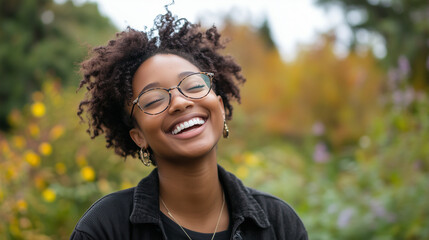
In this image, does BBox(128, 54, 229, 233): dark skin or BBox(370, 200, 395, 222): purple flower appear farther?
BBox(370, 200, 395, 222): purple flower

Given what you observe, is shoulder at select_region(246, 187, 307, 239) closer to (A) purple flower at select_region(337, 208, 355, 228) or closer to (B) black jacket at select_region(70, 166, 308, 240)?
(B) black jacket at select_region(70, 166, 308, 240)

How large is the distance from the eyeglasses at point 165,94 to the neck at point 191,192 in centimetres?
26

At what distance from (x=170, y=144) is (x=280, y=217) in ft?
2.18

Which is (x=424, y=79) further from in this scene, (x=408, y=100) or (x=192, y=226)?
(x=192, y=226)

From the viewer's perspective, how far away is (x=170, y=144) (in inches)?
76.5

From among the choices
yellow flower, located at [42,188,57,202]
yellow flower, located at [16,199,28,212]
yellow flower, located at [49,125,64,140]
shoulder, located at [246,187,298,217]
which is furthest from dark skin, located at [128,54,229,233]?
yellow flower, located at [49,125,64,140]

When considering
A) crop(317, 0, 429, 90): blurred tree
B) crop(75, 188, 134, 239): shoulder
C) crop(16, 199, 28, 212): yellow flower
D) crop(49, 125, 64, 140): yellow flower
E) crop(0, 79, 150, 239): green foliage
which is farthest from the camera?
crop(317, 0, 429, 90): blurred tree

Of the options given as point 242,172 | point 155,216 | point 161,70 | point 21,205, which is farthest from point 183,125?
point 242,172

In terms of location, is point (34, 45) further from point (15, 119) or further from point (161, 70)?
point (161, 70)

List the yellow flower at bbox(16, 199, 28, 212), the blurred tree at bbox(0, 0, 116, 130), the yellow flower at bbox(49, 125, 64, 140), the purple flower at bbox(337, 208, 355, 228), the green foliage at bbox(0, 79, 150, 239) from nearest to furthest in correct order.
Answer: the yellow flower at bbox(16, 199, 28, 212) < the green foliage at bbox(0, 79, 150, 239) < the purple flower at bbox(337, 208, 355, 228) < the yellow flower at bbox(49, 125, 64, 140) < the blurred tree at bbox(0, 0, 116, 130)

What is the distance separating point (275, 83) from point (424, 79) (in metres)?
3.53

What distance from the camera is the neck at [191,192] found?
2.06 metres

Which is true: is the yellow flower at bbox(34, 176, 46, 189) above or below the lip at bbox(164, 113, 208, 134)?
above

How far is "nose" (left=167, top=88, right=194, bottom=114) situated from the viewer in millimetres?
1955
